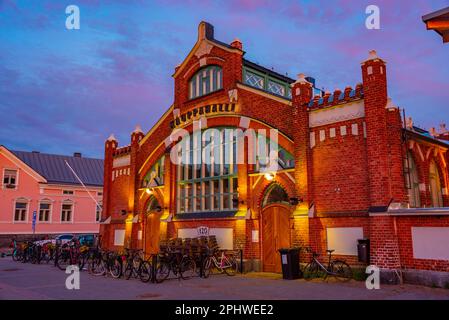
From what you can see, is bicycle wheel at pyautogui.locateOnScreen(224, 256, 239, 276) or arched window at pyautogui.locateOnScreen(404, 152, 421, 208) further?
bicycle wheel at pyautogui.locateOnScreen(224, 256, 239, 276)

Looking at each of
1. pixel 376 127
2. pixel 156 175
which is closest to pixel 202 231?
pixel 156 175

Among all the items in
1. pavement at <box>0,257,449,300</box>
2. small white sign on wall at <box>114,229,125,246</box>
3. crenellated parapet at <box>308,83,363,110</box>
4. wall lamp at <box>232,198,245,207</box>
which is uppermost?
crenellated parapet at <box>308,83,363,110</box>

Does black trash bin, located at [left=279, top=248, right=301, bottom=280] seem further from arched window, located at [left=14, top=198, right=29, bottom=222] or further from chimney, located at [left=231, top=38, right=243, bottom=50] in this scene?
arched window, located at [left=14, top=198, right=29, bottom=222]

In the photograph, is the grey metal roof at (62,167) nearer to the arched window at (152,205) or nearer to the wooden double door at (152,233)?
the arched window at (152,205)

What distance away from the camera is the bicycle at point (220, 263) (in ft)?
53.8

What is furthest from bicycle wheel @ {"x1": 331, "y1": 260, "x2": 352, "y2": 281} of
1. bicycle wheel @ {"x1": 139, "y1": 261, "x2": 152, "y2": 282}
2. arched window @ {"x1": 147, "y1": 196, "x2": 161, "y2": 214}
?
arched window @ {"x1": 147, "y1": 196, "x2": 161, "y2": 214}

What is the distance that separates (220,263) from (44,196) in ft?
94.3

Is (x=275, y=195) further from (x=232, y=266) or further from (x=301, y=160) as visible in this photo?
(x=232, y=266)

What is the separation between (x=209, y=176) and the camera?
20.5 meters

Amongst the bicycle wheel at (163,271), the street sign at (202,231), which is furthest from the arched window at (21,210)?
the bicycle wheel at (163,271)

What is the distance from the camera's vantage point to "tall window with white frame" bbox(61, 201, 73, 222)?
41.7 metres

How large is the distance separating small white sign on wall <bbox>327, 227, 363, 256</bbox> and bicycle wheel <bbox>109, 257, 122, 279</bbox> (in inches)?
308

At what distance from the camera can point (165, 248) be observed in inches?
679
